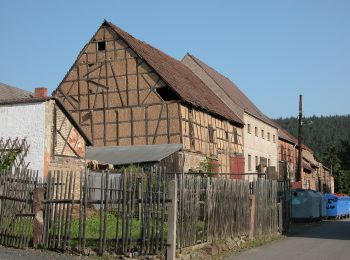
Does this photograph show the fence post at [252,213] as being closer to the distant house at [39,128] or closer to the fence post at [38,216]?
the fence post at [38,216]

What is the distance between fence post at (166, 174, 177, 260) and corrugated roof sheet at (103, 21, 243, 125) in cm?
1792

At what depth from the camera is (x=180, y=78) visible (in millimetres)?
34312

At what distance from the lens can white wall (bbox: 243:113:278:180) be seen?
39.7 metres

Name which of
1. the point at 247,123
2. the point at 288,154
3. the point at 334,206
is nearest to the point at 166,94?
the point at 247,123

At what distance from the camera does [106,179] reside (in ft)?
39.1


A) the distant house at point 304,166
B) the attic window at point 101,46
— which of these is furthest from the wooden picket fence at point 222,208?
the distant house at point 304,166

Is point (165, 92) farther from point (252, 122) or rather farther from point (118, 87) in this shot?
point (252, 122)

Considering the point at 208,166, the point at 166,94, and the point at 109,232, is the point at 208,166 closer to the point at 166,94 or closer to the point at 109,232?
the point at 166,94

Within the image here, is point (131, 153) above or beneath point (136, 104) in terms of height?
beneath

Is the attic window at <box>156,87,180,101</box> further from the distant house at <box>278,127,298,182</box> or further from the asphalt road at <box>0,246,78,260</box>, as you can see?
the distant house at <box>278,127,298,182</box>

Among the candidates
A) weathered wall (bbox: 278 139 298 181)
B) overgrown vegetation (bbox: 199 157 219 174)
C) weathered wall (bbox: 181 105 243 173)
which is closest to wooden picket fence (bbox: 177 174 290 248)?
weathered wall (bbox: 181 105 243 173)

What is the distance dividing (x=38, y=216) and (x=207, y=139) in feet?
67.8

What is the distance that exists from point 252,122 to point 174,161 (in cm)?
1511

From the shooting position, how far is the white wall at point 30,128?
20969 mm
